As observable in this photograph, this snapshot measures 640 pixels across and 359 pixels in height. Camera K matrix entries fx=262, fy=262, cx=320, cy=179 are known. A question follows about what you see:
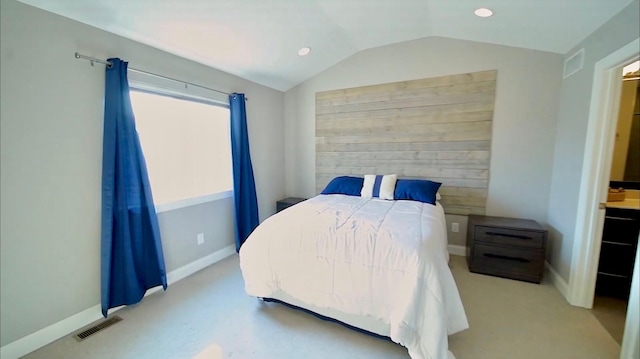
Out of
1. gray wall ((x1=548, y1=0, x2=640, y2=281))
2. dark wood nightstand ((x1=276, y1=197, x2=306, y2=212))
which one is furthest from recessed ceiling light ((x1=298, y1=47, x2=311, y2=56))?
gray wall ((x1=548, y1=0, x2=640, y2=281))

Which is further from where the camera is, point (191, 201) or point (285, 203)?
point (285, 203)

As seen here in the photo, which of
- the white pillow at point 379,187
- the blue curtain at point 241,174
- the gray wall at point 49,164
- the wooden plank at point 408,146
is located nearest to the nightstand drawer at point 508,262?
the white pillow at point 379,187

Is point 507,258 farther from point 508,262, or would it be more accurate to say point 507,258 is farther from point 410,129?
point 410,129

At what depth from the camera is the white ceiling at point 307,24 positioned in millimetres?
1943

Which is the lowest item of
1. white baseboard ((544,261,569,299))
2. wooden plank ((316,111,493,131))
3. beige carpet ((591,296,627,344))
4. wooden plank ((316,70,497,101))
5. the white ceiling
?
beige carpet ((591,296,627,344))

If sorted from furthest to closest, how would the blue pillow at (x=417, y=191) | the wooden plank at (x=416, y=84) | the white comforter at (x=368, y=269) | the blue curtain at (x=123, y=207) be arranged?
the wooden plank at (x=416, y=84)
the blue pillow at (x=417, y=191)
the blue curtain at (x=123, y=207)
the white comforter at (x=368, y=269)

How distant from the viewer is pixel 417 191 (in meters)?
2.92

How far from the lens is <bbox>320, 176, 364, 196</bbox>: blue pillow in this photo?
3.24 metres

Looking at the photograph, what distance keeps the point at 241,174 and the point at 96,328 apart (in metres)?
1.90

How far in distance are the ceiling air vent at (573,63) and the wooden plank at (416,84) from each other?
0.58 meters

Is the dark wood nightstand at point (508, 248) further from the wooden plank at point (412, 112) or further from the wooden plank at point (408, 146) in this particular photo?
the wooden plank at point (412, 112)

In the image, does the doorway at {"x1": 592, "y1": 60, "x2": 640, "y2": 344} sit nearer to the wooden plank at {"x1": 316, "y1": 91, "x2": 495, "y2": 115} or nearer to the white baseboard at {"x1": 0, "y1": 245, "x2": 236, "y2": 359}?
the wooden plank at {"x1": 316, "y1": 91, "x2": 495, "y2": 115}

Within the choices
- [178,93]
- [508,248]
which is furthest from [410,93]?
[178,93]

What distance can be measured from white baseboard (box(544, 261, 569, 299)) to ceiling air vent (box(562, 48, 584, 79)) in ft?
6.14
